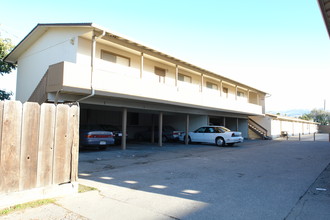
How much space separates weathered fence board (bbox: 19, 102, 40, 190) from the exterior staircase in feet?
88.9

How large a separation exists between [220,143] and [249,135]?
1363cm

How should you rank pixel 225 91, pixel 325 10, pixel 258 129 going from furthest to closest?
1. pixel 258 129
2. pixel 225 91
3. pixel 325 10

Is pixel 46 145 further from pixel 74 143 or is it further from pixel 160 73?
pixel 160 73

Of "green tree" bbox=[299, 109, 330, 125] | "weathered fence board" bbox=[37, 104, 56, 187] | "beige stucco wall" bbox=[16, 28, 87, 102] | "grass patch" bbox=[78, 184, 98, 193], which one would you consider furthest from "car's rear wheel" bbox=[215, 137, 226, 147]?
"green tree" bbox=[299, 109, 330, 125]

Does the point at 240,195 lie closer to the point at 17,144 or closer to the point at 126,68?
the point at 17,144

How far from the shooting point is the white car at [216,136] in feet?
59.7

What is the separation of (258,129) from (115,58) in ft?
71.4

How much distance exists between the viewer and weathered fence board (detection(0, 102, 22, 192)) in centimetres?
442

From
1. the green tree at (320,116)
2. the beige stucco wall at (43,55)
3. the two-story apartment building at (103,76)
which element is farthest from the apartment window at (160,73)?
the green tree at (320,116)

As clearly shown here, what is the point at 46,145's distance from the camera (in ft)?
16.7

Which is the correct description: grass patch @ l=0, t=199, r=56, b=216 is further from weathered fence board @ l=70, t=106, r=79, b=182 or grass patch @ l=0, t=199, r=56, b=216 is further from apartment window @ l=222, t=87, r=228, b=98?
apartment window @ l=222, t=87, r=228, b=98

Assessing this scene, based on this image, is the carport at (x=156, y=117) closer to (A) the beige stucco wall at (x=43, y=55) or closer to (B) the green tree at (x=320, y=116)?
(A) the beige stucco wall at (x=43, y=55)

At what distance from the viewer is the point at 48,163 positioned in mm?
5117

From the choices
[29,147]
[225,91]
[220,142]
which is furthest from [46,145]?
[225,91]
